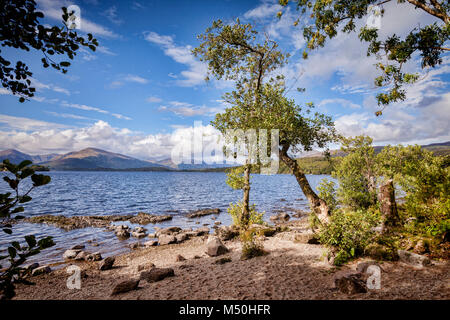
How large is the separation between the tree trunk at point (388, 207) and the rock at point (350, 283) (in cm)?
484

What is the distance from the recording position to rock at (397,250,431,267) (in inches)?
302

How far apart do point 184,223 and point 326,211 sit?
2233 centimetres

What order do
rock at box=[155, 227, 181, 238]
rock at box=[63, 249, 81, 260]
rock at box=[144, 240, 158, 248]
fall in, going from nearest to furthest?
rock at box=[63, 249, 81, 260] → rock at box=[144, 240, 158, 248] → rock at box=[155, 227, 181, 238]

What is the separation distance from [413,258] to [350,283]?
3398 millimetres

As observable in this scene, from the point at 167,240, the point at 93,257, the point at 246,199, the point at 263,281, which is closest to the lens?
the point at 263,281

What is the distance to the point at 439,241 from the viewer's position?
825cm

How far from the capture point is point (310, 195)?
12875mm

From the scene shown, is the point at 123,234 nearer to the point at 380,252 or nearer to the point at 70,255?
the point at 70,255

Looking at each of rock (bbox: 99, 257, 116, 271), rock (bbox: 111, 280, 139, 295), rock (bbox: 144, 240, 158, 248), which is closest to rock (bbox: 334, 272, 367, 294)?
rock (bbox: 111, 280, 139, 295)

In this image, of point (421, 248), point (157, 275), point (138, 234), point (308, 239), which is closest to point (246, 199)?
point (308, 239)

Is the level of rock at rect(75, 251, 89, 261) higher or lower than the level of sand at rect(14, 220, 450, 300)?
lower

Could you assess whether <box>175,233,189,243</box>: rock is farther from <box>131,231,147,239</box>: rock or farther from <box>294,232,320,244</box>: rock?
<box>294,232,320,244</box>: rock

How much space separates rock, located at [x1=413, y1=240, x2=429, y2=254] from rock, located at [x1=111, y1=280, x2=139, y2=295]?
38.2 ft
